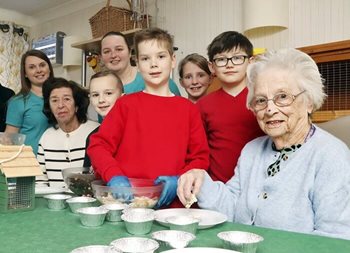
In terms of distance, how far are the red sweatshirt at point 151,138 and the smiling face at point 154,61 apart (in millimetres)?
79

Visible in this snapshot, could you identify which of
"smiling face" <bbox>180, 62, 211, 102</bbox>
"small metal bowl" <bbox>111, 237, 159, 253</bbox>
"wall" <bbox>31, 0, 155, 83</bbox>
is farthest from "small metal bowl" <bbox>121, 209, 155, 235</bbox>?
"wall" <bbox>31, 0, 155, 83</bbox>

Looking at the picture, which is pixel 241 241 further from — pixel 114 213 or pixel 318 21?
pixel 318 21

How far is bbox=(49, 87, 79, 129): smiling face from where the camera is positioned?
2.16 m

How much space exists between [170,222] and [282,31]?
2422mm

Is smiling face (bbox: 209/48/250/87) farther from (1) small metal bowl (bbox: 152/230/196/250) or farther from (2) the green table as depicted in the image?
(1) small metal bowl (bbox: 152/230/196/250)

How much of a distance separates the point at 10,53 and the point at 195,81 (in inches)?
143

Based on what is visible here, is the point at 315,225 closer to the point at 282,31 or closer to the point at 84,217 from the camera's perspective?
the point at 84,217

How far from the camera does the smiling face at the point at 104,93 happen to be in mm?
1858

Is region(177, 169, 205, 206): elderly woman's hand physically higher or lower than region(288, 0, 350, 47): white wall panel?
lower

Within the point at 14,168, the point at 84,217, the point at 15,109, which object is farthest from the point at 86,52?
the point at 84,217

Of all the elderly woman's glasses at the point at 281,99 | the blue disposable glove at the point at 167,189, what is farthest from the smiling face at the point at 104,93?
the elderly woman's glasses at the point at 281,99

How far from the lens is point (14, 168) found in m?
1.15

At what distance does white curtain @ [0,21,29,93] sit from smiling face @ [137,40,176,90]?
3.95m

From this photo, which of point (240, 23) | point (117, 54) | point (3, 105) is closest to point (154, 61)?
point (117, 54)
